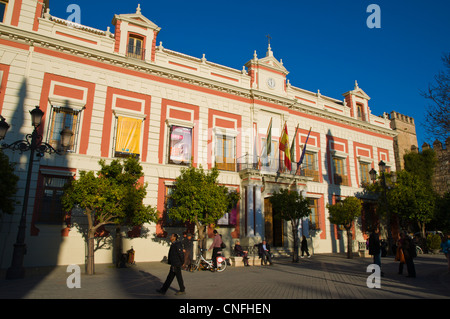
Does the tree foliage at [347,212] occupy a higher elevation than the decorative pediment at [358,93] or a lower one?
lower

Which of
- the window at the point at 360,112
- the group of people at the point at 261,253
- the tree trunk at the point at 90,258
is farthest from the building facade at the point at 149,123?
the window at the point at 360,112

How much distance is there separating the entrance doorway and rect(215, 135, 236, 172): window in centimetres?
323

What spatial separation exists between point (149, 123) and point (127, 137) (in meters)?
1.53

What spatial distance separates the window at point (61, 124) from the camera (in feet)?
50.2

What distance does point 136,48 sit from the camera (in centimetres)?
1808

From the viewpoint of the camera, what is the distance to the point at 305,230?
20.0 m

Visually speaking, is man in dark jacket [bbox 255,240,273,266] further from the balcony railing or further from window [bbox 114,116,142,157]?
window [bbox 114,116,142,157]

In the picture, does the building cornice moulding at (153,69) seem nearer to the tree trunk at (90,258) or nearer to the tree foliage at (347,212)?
the tree foliage at (347,212)

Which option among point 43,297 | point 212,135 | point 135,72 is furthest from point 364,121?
point 43,297

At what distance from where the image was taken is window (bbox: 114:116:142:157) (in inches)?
643

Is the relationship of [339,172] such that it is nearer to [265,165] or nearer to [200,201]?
[265,165]

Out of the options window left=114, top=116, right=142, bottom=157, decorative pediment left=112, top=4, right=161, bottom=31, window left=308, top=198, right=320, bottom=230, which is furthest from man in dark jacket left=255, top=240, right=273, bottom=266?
decorative pediment left=112, top=4, right=161, bottom=31

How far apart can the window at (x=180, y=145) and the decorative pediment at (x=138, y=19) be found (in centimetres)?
605
